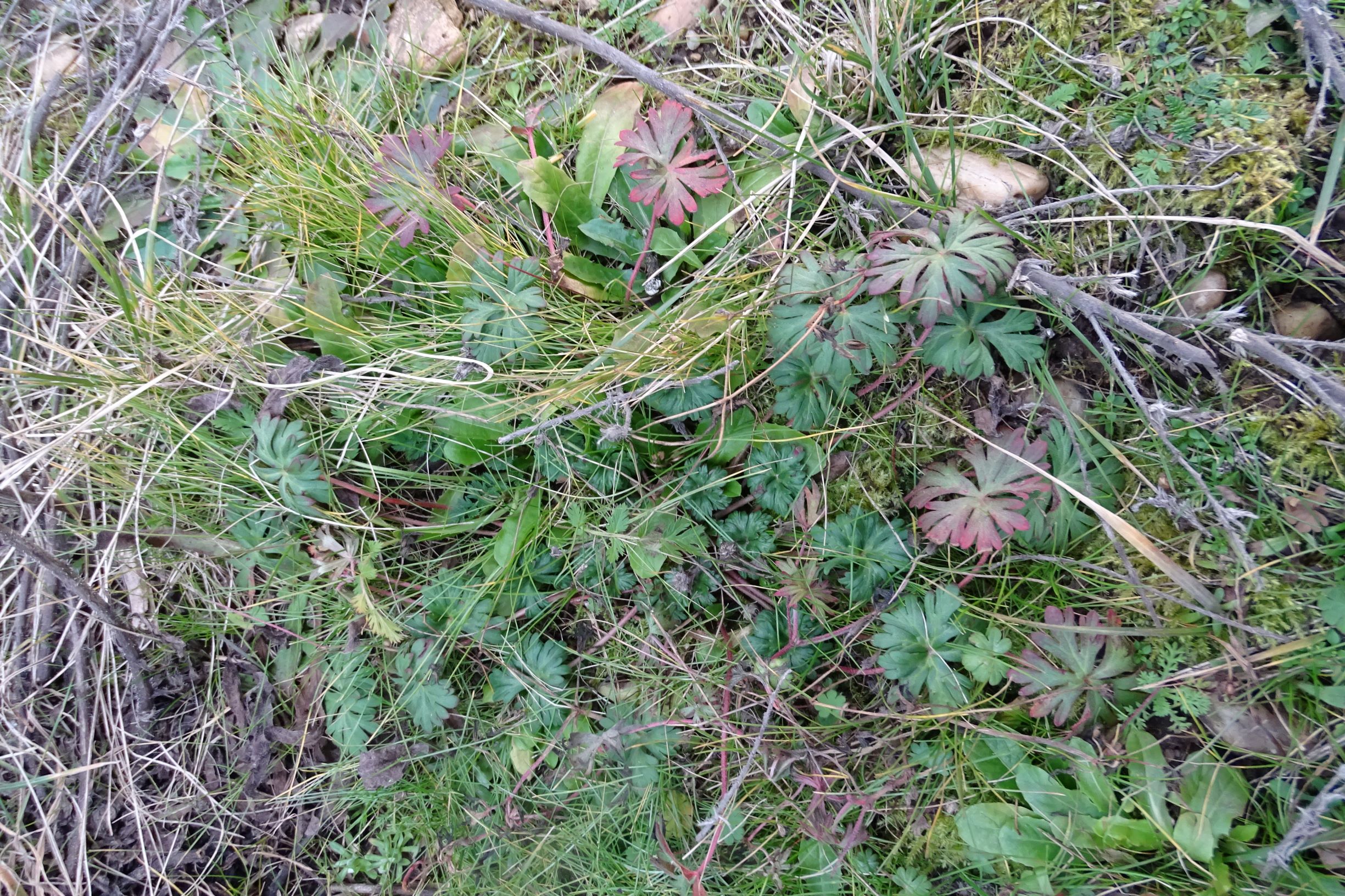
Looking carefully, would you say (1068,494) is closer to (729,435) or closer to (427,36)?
(729,435)

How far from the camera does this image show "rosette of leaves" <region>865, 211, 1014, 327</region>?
1711 mm

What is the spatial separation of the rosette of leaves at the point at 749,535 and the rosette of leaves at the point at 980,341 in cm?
62

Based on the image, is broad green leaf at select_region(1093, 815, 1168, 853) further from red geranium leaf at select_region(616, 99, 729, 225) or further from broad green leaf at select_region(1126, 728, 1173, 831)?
red geranium leaf at select_region(616, 99, 729, 225)

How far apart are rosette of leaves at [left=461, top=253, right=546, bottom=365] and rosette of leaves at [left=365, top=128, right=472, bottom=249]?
8.5 inches

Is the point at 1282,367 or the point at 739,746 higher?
the point at 1282,367

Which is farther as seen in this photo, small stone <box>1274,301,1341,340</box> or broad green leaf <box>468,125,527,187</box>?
broad green leaf <box>468,125,527,187</box>

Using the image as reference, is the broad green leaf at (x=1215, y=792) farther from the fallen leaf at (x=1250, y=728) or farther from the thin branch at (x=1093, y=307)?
the thin branch at (x=1093, y=307)

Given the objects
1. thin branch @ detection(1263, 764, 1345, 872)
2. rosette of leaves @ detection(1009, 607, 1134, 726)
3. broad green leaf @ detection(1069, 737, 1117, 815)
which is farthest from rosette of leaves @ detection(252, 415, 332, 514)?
thin branch @ detection(1263, 764, 1345, 872)

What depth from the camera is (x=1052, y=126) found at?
6.16 feet

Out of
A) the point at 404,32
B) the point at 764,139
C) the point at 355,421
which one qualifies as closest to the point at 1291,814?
the point at 764,139

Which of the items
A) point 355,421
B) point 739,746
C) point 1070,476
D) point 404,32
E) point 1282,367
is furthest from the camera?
point 404,32

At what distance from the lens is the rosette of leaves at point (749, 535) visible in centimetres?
198

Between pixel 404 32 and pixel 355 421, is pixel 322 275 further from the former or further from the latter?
pixel 404 32

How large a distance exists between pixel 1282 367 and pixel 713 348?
133 centimetres
